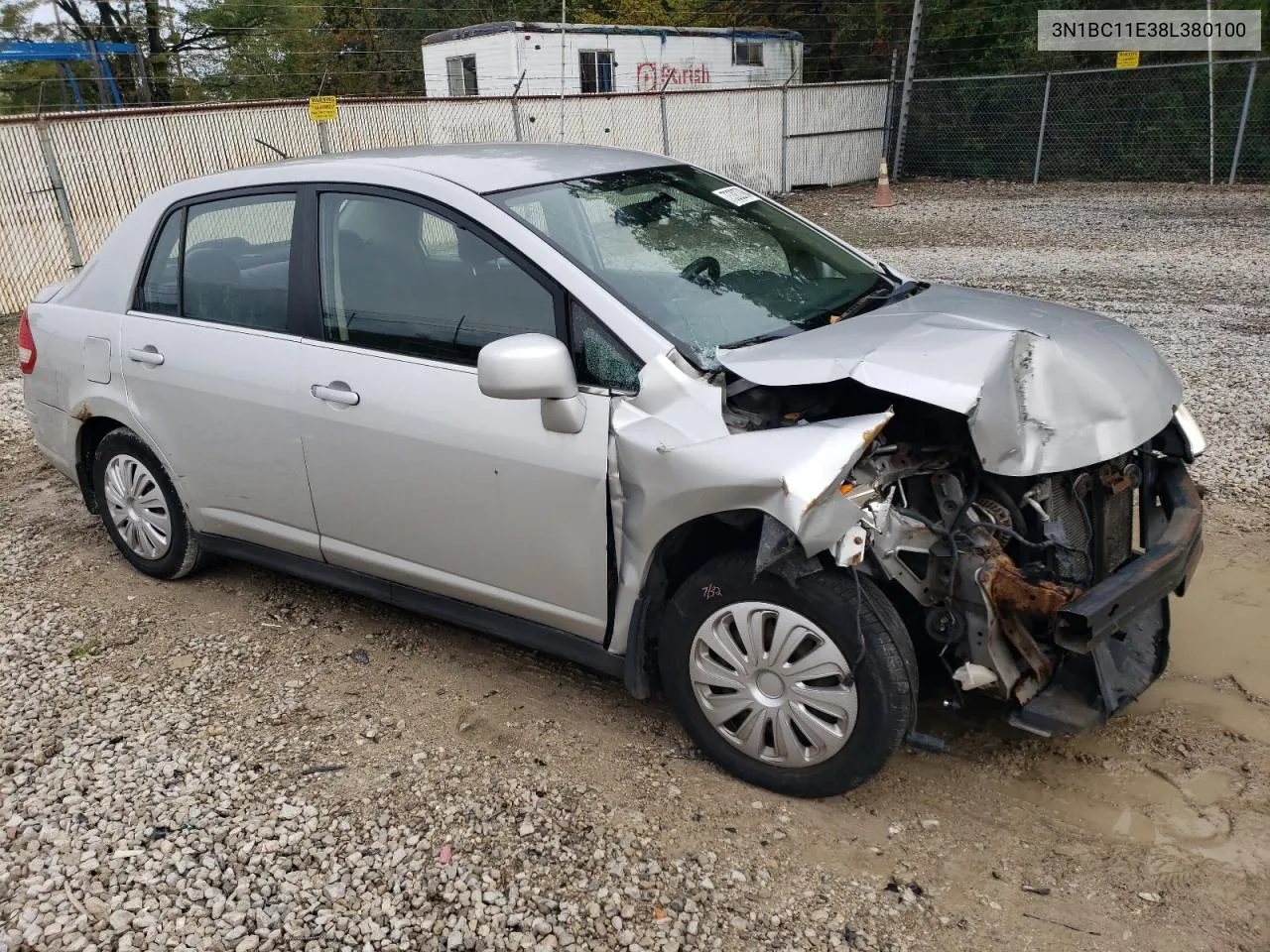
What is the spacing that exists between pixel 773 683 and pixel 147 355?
2.88 m

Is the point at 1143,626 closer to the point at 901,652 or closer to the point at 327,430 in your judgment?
the point at 901,652

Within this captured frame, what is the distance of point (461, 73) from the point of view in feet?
63.9

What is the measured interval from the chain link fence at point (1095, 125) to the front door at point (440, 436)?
54.1ft

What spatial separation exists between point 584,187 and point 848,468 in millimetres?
1594

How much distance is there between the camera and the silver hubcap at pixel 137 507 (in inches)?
176

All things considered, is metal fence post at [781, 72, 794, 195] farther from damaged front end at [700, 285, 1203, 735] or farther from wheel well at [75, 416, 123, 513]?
damaged front end at [700, 285, 1203, 735]

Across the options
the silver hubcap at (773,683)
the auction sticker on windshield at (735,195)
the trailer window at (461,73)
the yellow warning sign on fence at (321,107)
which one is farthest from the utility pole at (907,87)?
the silver hubcap at (773,683)

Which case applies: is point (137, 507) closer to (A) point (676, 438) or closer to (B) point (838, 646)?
(A) point (676, 438)

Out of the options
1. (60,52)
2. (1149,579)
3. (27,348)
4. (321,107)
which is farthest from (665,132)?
(1149,579)

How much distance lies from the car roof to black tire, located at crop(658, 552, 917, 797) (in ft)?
5.07

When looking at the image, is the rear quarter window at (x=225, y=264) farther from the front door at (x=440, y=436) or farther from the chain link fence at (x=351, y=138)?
the chain link fence at (x=351, y=138)

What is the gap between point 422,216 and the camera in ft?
11.5

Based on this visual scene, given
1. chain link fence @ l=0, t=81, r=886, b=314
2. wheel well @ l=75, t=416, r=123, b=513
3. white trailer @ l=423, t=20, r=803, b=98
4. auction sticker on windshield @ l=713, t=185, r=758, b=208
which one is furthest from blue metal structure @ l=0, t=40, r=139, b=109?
auction sticker on windshield @ l=713, t=185, r=758, b=208

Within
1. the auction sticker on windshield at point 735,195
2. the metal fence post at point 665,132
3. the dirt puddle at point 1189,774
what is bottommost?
the dirt puddle at point 1189,774
